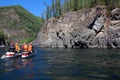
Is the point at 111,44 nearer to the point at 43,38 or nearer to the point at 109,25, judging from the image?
the point at 109,25

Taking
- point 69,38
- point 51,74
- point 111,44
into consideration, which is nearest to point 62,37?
point 69,38

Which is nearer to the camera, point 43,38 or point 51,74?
point 51,74

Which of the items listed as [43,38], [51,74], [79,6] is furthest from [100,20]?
[51,74]

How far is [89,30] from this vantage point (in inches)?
3755

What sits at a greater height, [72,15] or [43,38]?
[72,15]

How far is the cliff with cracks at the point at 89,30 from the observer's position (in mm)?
88750

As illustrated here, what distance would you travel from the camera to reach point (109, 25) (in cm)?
9188

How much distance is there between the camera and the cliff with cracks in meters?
88.8

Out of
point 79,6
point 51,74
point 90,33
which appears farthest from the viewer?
point 79,6

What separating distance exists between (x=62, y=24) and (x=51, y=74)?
7978cm

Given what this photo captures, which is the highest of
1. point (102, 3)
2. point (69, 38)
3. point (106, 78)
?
point (102, 3)

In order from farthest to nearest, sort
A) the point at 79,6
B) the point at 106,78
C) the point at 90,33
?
the point at 79,6, the point at 90,33, the point at 106,78

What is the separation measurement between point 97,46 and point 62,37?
1924 cm

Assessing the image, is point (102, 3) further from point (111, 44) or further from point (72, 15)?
point (111, 44)
